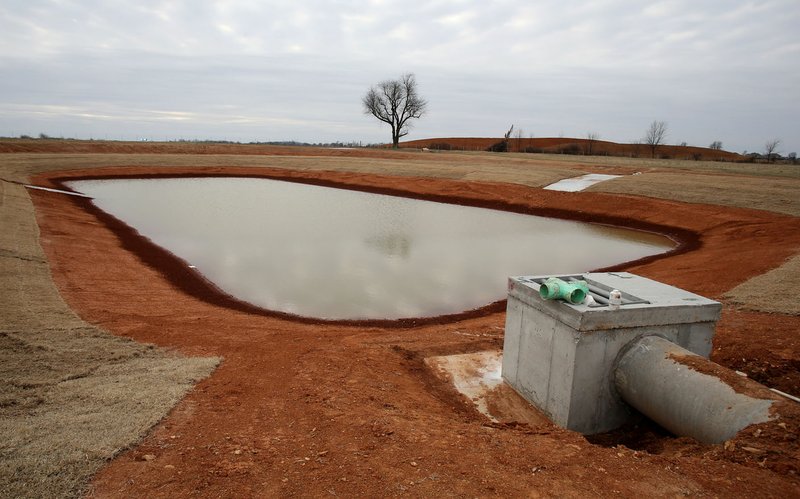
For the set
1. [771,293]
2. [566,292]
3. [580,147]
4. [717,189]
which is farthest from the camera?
[580,147]

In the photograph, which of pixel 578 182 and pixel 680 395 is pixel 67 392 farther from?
pixel 578 182

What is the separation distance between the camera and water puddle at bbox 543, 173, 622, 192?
34.7 meters

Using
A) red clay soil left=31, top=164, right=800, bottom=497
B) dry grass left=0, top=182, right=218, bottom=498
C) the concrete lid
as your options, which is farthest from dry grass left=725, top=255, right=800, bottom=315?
dry grass left=0, top=182, right=218, bottom=498

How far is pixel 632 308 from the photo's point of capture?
6035mm

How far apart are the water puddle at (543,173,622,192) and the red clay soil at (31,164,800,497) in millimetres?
A: 21432

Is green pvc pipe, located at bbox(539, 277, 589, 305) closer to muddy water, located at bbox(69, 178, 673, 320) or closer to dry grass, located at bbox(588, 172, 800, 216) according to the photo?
muddy water, located at bbox(69, 178, 673, 320)

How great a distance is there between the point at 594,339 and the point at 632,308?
24.4 inches

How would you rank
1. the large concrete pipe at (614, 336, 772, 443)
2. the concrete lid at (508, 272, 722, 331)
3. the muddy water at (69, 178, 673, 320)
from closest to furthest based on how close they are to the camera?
the large concrete pipe at (614, 336, 772, 443), the concrete lid at (508, 272, 722, 331), the muddy water at (69, 178, 673, 320)

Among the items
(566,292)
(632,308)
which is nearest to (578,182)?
(632,308)

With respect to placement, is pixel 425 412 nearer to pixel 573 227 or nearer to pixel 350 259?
pixel 350 259

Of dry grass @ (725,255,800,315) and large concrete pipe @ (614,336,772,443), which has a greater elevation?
large concrete pipe @ (614,336,772,443)

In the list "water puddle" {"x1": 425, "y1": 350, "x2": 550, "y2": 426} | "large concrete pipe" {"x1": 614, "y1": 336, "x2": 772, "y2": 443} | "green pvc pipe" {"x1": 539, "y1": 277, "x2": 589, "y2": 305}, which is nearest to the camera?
"large concrete pipe" {"x1": 614, "y1": 336, "x2": 772, "y2": 443}

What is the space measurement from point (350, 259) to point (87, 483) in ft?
43.1

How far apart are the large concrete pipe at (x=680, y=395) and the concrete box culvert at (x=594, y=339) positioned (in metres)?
0.21
